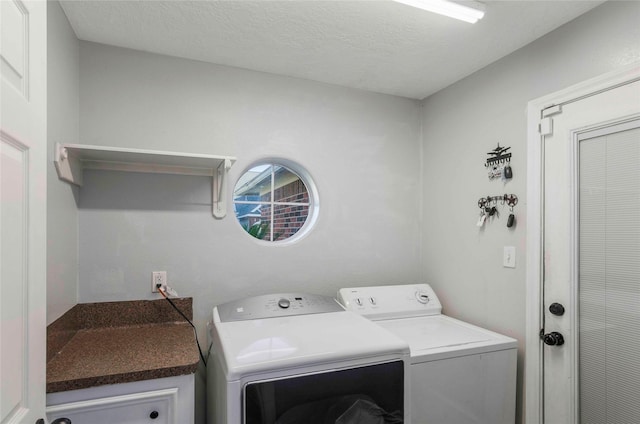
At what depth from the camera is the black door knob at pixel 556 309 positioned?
1618 millimetres

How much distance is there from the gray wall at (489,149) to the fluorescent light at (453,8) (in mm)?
501

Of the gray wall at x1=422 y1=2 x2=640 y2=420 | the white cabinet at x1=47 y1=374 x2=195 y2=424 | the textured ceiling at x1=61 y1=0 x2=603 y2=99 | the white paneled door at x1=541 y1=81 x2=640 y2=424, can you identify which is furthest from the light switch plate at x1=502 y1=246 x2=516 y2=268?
the white cabinet at x1=47 y1=374 x2=195 y2=424

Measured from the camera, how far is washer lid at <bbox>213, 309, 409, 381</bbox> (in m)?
1.27

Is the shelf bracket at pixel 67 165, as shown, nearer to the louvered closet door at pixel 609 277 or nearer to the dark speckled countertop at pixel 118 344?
the dark speckled countertop at pixel 118 344

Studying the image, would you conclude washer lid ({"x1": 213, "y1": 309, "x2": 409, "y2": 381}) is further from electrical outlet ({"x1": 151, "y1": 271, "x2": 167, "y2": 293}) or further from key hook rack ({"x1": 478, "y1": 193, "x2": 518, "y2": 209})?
key hook rack ({"x1": 478, "y1": 193, "x2": 518, "y2": 209})

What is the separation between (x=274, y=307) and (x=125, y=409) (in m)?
0.79

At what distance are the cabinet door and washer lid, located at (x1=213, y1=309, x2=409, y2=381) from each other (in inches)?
10.8

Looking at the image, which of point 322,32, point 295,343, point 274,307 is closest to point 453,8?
point 322,32

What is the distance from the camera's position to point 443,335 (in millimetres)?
1885

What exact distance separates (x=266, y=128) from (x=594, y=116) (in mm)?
1697

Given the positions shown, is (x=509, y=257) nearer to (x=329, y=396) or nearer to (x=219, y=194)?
(x=329, y=396)

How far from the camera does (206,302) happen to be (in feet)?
6.60

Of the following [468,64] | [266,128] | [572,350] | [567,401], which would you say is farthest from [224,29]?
[567,401]

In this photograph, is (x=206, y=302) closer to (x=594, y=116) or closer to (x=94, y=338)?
(x=94, y=338)
